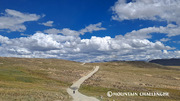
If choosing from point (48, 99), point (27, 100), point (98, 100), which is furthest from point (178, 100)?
point (27, 100)

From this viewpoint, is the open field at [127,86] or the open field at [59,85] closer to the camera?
the open field at [59,85]

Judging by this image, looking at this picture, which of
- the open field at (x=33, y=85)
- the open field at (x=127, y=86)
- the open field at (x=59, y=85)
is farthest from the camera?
the open field at (x=127, y=86)

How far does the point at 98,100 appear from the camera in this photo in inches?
1299

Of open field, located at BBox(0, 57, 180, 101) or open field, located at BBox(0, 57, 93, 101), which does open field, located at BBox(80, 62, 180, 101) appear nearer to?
open field, located at BBox(0, 57, 180, 101)

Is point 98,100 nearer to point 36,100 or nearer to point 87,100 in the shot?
point 87,100

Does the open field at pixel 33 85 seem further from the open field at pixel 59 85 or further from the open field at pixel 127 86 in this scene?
the open field at pixel 127 86

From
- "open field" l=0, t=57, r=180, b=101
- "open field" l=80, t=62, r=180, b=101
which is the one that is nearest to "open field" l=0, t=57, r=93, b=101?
"open field" l=0, t=57, r=180, b=101

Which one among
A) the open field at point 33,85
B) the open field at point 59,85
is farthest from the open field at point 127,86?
the open field at point 33,85

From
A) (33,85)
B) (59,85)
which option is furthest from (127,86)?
(33,85)

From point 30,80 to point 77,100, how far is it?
36.0 m

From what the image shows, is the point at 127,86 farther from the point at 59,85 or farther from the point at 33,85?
the point at 33,85

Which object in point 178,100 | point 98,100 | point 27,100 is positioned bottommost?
point 178,100

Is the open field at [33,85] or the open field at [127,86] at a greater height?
the open field at [33,85]

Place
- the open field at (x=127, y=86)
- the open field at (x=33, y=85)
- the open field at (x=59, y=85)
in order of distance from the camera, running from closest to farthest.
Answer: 1. the open field at (x=33, y=85)
2. the open field at (x=59, y=85)
3. the open field at (x=127, y=86)
